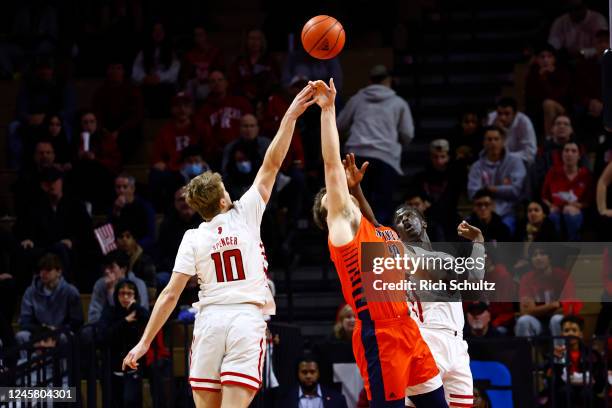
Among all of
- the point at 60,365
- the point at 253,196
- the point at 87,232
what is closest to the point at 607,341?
the point at 253,196

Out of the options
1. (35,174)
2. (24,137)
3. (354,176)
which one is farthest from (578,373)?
(24,137)

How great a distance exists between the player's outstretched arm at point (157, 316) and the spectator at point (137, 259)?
5.24m

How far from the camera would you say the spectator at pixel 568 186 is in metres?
14.2

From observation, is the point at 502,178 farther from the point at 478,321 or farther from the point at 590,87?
the point at 478,321

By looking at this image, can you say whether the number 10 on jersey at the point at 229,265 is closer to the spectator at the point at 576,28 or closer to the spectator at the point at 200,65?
the spectator at the point at 200,65

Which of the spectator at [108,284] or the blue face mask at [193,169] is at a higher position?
the blue face mask at [193,169]

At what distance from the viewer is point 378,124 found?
49.0ft

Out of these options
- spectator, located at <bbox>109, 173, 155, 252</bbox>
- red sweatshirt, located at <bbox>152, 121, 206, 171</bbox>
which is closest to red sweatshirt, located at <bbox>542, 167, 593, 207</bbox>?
red sweatshirt, located at <bbox>152, 121, 206, 171</bbox>

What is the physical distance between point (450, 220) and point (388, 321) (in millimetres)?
6040

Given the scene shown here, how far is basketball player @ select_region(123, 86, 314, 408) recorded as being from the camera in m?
8.55

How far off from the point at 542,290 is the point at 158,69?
727 centimetres

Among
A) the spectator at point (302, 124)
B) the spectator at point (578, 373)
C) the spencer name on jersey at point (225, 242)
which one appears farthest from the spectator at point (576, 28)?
the spencer name on jersey at point (225, 242)

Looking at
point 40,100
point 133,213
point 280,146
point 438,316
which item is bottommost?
point 438,316

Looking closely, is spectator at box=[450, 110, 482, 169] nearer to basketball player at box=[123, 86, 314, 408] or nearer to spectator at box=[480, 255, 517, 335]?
spectator at box=[480, 255, 517, 335]
